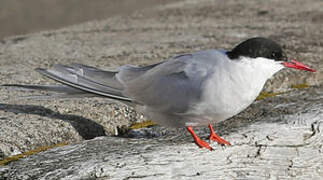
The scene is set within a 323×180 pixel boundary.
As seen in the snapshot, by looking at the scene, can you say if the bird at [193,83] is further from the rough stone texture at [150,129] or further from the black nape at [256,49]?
the rough stone texture at [150,129]

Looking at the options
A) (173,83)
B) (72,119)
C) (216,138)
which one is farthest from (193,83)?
(72,119)

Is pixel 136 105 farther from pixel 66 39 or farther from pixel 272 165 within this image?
pixel 66 39

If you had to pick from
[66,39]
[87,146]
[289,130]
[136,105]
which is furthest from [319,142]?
[66,39]

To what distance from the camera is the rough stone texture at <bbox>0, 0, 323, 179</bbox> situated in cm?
212

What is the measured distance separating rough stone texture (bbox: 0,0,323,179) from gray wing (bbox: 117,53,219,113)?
0.17m

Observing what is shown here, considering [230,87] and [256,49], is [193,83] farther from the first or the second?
[256,49]

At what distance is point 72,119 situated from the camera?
2609 mm

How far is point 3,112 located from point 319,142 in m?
1.42

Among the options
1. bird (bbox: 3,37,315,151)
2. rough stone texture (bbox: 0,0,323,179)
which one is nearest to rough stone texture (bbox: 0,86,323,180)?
rough stone texture (bbox: 0,0,323,179)

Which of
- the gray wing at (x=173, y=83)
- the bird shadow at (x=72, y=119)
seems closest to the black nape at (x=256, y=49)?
the gray wing at (x=173, y=83)

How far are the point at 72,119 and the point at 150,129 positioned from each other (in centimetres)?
37

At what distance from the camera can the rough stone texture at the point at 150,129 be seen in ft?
6.94

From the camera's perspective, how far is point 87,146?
7.63 feet

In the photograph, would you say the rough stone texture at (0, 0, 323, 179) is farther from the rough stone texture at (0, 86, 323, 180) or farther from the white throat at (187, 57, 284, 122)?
the white throat at (187, 57, 284, 122)
